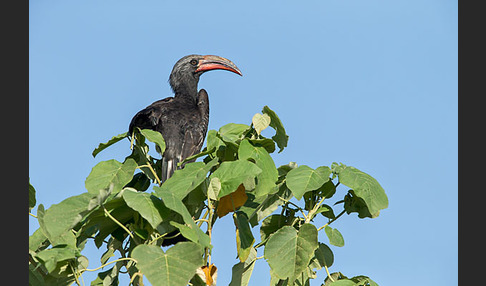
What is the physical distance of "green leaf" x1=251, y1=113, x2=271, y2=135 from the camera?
134 inches

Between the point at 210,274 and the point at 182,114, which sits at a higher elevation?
the point at 182,114

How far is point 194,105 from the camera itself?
589 cm

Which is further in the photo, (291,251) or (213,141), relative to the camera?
(213,141)

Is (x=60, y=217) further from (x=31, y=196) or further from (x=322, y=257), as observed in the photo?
(x=322, y=257)

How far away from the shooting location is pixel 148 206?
2.76 meters

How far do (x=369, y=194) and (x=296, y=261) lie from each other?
1.55ft

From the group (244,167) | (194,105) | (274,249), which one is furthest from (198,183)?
(194,105)

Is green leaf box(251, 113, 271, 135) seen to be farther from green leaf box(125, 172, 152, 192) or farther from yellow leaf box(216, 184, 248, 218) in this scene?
green leaf box(125, 172, 152, 192)

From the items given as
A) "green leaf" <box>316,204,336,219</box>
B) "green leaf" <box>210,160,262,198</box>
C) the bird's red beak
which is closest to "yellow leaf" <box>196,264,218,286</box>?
"green leaf" <box>210,160,262,198</box>

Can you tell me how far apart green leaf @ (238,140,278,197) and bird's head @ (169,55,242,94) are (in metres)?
3.22

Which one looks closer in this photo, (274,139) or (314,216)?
(314,216)

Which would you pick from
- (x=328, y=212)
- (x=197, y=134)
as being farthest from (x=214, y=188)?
(x=197, y=134)

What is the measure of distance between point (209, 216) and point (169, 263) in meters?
0.49

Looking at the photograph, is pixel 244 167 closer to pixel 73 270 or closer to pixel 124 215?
pixel 124 215
